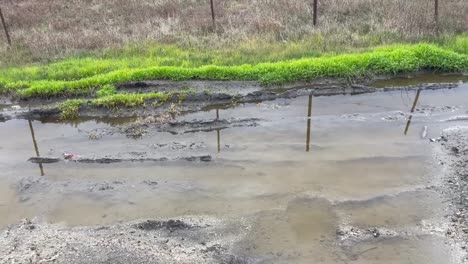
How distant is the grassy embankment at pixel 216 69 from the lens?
11.8 meters

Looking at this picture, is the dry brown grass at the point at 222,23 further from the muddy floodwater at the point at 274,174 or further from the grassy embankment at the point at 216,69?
the muddy floodwater at the point at 274,174

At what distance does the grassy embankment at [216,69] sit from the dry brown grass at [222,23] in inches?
46.5

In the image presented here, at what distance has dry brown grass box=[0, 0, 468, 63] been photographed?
46.5 feet

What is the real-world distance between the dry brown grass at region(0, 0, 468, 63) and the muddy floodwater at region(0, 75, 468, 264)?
3.55 meters

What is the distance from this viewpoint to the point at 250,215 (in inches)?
296

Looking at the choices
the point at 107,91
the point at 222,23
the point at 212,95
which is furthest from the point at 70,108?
the point at 222,23

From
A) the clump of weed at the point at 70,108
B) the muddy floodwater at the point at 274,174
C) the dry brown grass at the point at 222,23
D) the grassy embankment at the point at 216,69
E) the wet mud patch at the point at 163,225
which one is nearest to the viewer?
the muddy floodwater at the point at 274,174

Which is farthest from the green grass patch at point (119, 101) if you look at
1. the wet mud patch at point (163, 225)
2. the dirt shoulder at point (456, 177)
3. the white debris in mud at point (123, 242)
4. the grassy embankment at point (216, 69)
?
the dirt shoulder at point (456, 177)

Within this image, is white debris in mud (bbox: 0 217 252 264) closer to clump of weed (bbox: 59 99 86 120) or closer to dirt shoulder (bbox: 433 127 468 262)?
dirt shoulder (bbox: 433 127 468 262)

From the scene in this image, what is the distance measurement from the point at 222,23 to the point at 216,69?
3.99 metres

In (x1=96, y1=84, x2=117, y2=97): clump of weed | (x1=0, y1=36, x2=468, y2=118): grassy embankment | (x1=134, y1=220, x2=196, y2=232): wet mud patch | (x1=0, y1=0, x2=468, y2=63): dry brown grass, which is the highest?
(x1=0, y1=0, x2=468, y2=63): dry brown grass

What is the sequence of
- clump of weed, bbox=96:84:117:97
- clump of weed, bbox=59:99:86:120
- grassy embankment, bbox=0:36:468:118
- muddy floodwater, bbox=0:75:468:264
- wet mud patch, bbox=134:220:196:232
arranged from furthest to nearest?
grassy embankment, bbox=0:36:468:118 < clump of weed, bbox=96:84:117:97 < clump of weed, bbox=59:99:86:120 < wet mud patch, bbox=134:220:196:232 < muddy floodwater, bbox=0:75:468:264

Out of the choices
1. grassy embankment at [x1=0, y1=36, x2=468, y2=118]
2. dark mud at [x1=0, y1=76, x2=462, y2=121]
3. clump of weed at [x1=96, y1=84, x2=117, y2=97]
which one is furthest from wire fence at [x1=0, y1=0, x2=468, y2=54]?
clump of weed at [x1=96, y1=84, x2=117, y2=97]

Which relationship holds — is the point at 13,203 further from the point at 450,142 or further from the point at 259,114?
the point at 450,142
